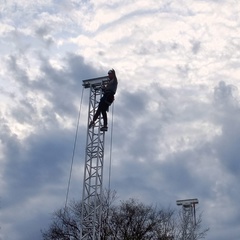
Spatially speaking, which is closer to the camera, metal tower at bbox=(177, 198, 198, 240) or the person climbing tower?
the person climbing tower

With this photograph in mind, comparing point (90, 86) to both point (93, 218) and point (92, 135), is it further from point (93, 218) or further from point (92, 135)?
point (93, 218)

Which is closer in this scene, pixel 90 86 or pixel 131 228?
pixel 90 86

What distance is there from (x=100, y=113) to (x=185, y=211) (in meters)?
16.9

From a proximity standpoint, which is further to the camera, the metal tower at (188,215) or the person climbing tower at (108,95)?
the metal tower at (188,215)

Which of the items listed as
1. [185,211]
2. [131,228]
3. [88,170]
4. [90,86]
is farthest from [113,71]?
[131,228]

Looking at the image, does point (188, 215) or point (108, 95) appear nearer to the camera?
point (108, 95)

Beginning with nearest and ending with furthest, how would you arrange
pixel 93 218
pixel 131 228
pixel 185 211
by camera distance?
pixel 93 218 < pixel 185 211 < pixel 131 228

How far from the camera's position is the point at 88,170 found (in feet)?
82.2

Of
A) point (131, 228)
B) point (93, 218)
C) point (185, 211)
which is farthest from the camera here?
point (131, 228)

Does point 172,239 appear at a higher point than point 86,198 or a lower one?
higher

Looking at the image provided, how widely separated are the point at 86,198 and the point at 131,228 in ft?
61.2

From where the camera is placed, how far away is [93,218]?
24.1 meters

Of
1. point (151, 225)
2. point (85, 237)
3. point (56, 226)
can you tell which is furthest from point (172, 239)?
point (85, 237)

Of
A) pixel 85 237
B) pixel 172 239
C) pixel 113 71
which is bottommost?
pixel 85 237
